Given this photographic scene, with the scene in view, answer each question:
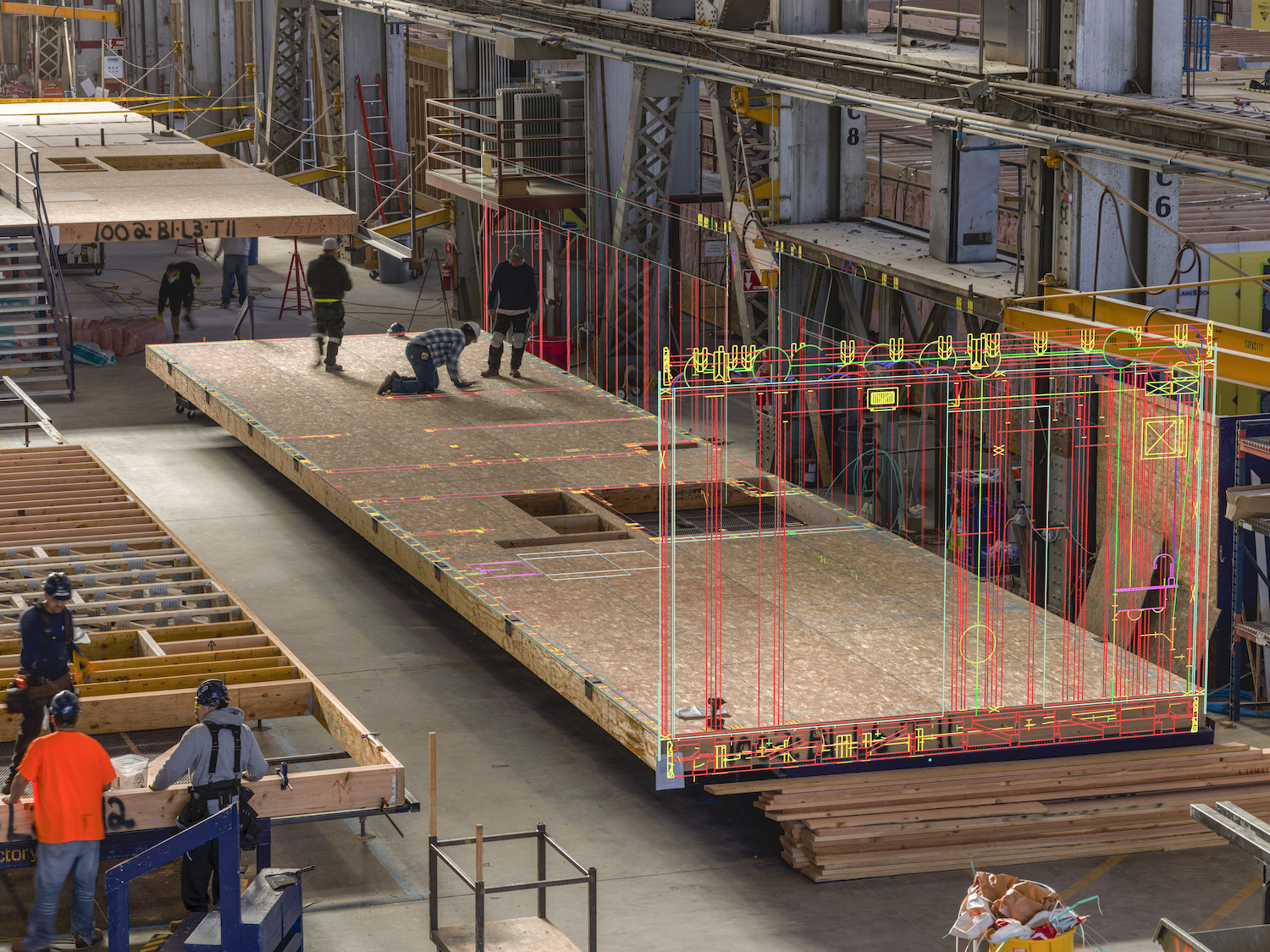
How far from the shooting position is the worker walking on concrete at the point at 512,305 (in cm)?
2253

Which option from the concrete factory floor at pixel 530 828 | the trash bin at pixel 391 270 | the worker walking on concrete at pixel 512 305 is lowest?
the concrete factory floor at pixel 530 828

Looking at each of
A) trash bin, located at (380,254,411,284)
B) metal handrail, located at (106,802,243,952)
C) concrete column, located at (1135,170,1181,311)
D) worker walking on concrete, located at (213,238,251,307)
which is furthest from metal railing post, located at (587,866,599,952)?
trash bin, located at (380,254,411,284)

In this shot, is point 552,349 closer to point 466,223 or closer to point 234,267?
point 466,223

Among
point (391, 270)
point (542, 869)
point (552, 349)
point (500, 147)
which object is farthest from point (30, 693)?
point (391, 270)

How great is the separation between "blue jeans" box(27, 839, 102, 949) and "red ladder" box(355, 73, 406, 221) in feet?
80.4

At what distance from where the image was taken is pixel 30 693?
1203cm

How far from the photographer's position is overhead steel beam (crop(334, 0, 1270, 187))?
14117mm

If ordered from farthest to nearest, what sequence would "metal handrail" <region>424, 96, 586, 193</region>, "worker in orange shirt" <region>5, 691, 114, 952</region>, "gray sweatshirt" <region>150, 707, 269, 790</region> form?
1. "metal handrail" <region>424, 96, 586, 193</region>
2. "gray sweatshirt" <region>150, 707, 269, 790</region>
3. "worker in orange shirt" <region>5, 691, 114, 952</region>

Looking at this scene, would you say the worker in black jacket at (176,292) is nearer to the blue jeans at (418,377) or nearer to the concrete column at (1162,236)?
the blue jeans at (418,377)

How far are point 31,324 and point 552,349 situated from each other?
6.93 metres

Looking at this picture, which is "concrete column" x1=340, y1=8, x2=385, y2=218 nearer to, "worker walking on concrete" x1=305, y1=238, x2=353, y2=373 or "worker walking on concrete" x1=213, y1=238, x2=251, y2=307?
"worker walking on concrete" x1=213, y1=238, x2=251, y2=307

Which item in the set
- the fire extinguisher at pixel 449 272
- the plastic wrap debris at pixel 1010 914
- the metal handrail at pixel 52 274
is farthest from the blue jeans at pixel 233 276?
the plastic wrap debris at pixel 1010 914

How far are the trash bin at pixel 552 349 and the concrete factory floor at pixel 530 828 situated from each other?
6.53m

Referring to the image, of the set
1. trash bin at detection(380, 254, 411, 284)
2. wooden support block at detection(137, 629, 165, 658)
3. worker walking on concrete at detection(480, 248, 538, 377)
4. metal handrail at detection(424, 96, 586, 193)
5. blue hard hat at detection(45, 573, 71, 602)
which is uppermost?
metal handrail at detection(424, 96, 586, 193)
